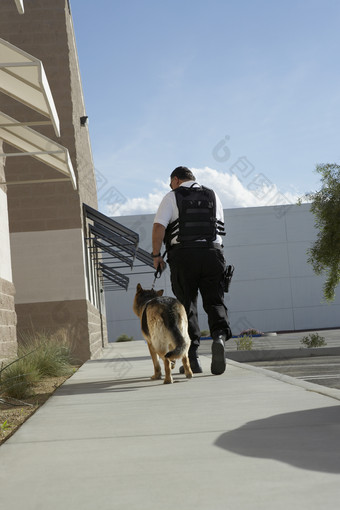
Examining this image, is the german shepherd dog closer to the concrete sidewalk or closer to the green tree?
the concrete sidewalk

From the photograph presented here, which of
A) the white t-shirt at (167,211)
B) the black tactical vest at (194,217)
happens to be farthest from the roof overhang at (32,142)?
the black tactical vest at (194,217)

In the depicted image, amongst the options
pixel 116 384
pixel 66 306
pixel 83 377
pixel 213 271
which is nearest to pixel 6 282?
pixel 83 377

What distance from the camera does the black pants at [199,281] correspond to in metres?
6.69

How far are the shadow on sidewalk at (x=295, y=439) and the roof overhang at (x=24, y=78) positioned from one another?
4207 millimetres

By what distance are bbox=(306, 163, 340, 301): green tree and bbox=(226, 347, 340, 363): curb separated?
19.0 ft

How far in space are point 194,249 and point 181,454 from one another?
376cm

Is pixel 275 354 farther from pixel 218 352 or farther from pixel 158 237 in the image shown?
pixel 158 237

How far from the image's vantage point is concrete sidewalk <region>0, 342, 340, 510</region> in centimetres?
238

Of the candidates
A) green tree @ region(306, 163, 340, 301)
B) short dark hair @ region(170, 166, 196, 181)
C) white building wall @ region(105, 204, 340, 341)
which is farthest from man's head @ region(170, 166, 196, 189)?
white building wall @ region(105, 204, 340, 341)

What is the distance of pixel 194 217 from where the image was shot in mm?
6703

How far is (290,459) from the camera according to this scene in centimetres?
283

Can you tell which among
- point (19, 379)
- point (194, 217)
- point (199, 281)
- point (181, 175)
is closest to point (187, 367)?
point (199, 281)

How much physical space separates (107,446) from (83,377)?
16.3 feet

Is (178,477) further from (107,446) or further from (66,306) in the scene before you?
(66,306)
